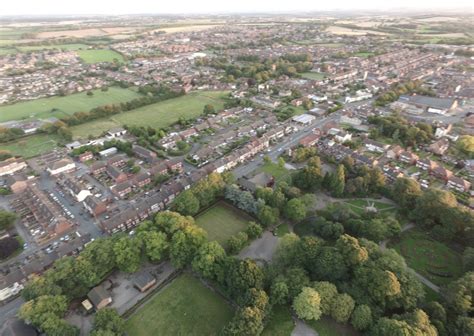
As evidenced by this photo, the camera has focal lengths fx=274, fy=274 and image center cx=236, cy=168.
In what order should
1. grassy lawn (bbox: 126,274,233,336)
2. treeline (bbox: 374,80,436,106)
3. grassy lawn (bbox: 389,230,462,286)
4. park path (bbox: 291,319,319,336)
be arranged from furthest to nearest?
1. treeline (bbox: 374,80,436,106)
2. grassy lawn (bbox: 389,230,462,286)
3. grassy lawn (bbox: 126,274,233,336)
4. park path (bbox: 291,319,319,336)

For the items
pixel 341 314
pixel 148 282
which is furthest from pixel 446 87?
pixel 148 282

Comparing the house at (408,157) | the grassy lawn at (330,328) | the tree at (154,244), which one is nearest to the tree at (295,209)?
the grassy lawn at (330,328)

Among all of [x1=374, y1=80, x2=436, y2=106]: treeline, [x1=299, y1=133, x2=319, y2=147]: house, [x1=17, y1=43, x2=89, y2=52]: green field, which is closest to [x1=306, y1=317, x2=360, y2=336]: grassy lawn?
[x1=299, y1=133, x2=319, y2=147]: house

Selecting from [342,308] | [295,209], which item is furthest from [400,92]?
[342,308]

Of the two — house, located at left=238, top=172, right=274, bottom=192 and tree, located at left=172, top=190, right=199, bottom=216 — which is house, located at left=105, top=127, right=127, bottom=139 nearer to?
tree, located at left=172, top=190, right=199, bottom=216

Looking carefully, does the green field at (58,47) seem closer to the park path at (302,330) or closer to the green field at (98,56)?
the green field at (98,56)

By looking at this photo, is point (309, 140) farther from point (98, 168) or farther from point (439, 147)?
point (98, 168)

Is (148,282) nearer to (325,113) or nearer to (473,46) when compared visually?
(325,113)

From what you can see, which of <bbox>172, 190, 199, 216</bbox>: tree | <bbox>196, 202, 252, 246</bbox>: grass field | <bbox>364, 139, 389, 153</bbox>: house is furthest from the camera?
<bbox>364, 139, 389, 153</bbox>: house
